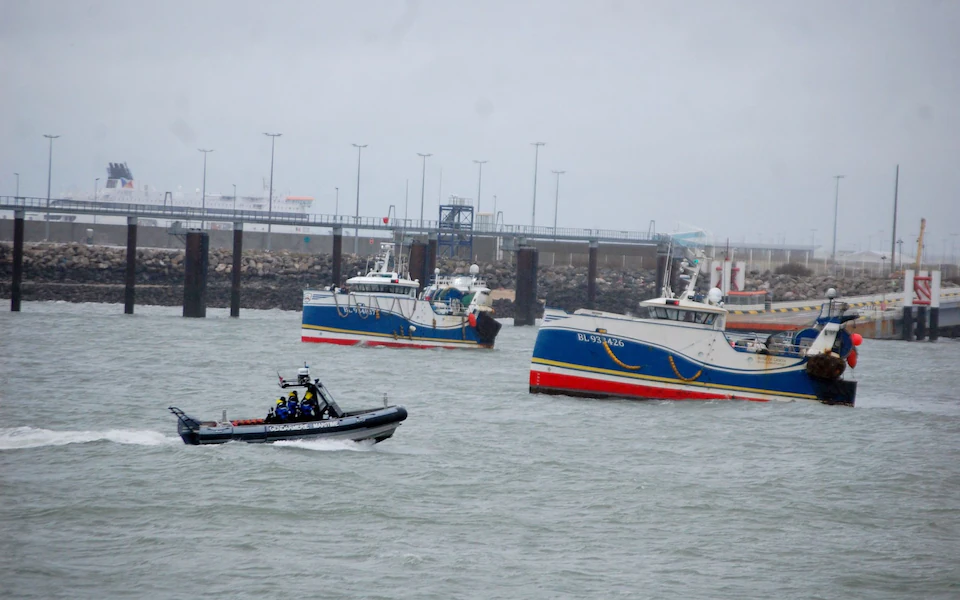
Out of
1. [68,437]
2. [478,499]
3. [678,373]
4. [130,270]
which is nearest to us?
[478,499]

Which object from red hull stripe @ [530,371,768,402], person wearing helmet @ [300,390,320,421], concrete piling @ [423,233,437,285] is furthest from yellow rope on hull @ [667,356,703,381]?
concrete piling @ [423,233,437,285]

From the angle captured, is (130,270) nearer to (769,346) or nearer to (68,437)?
(68,437)

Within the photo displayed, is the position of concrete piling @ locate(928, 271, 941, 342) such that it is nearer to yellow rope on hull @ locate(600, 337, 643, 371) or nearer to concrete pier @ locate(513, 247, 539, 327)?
concrete pier @ locate(513, 247, 539, 327)

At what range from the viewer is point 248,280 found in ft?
255

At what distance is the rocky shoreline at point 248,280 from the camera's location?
7394cm

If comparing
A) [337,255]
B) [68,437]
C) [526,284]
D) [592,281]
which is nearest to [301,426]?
[68,437]

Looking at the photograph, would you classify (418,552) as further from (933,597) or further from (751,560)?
(933,597)

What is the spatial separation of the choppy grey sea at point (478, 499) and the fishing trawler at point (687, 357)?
0.56 metres

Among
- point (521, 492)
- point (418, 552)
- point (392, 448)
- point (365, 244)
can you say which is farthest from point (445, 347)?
point (365, 244)

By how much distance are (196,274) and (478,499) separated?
42403 millimetres

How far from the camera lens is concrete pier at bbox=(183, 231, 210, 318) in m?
57.2

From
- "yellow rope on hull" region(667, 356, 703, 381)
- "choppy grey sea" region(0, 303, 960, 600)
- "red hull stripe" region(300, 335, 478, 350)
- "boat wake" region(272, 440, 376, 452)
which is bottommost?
"choppy grey sea" region(0, 303, 960, 600)

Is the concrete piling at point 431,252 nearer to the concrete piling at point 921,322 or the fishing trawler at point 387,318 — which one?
the fishing trawler at point 387,318

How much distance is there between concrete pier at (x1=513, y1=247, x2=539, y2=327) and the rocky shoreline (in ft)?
32.5
